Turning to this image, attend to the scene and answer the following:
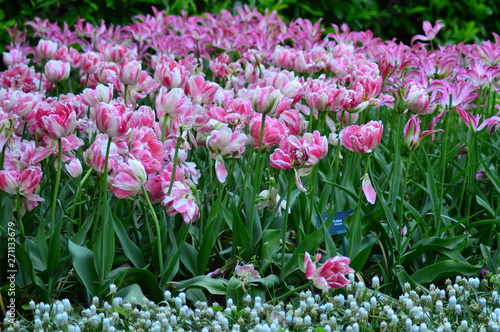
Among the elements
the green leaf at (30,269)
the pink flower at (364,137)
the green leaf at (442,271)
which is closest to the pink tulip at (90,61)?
the green leaf at (30,269)

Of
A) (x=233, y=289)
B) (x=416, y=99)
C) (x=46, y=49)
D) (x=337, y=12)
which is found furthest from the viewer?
(x=337, y=12)

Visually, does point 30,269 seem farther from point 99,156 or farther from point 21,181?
point 99,156

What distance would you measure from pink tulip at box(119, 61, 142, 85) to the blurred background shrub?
101 inches

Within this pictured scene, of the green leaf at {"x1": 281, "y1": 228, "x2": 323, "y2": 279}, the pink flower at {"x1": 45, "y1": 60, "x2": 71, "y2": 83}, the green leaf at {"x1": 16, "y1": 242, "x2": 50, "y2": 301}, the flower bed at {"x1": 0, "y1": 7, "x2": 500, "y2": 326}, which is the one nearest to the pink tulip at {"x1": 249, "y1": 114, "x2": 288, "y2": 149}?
the flower bed at {"x1": 0, "y1": 7, "x2": 500, "y2": 326}

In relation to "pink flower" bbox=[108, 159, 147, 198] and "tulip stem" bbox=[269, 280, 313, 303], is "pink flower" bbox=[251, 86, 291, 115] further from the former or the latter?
"tulip stem" bbox=[269, 280, 313, 303]

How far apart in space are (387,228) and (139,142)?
1012 mm

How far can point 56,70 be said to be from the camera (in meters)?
3.19

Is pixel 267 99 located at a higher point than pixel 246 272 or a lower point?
higher

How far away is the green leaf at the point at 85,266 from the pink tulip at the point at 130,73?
2.94ft

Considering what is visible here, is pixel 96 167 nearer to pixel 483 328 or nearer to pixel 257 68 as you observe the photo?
pixel 483 328

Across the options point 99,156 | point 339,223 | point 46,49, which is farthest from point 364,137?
point 46,49

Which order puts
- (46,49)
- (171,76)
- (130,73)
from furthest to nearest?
(46,49)
(130,73)
(171,76)

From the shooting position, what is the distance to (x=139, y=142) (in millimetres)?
2150

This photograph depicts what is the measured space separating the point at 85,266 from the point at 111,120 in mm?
510
